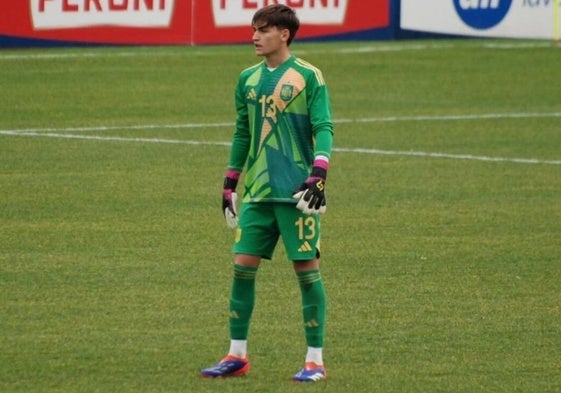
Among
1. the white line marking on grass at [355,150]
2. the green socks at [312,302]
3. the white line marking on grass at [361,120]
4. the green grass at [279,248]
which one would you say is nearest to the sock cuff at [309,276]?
the green socks at [312,302]

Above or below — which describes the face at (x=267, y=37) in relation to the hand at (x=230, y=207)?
above

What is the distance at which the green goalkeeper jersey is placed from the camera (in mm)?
8812

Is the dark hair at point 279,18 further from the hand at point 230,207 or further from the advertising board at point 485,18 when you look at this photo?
the advertising board at point 485,18

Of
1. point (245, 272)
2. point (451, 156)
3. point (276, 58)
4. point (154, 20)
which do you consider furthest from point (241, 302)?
A: point (154, 20)

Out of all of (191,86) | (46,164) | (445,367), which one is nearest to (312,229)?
(445,367)

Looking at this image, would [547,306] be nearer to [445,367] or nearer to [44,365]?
[445,367]

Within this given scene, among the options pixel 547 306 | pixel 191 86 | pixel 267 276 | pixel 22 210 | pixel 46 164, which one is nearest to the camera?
pixel 547 306

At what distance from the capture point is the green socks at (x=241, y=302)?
29.2 ft

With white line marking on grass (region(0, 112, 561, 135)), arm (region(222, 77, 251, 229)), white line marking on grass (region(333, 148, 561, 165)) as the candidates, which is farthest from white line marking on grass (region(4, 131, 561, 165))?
arm (region(222, 77, 251, 229))

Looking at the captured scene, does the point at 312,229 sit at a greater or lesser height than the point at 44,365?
greater

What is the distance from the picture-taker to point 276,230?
896 centimetres

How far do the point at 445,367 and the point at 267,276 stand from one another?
287 cm

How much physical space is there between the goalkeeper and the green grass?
301 millimetres

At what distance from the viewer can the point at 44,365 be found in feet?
29.7
